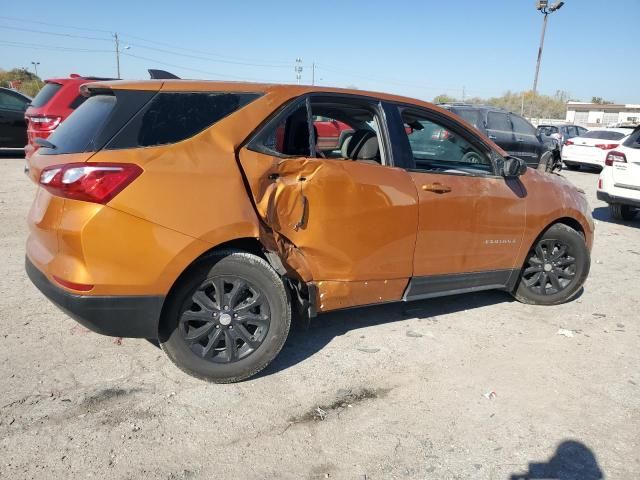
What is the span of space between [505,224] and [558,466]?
2067 millimetres

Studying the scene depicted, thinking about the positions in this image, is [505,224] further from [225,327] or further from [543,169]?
[225,327]

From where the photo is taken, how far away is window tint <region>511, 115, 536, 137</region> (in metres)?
12.9

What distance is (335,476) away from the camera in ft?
7.92

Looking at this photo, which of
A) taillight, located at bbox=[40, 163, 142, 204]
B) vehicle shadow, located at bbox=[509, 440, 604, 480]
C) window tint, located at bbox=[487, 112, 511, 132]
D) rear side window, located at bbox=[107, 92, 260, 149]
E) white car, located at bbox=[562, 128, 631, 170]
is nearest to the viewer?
vehicle shadow, located at bbox=[509, 440, 604, 480]

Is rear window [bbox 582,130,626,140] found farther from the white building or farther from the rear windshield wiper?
the white building

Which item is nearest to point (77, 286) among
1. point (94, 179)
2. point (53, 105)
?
point (94, 179)

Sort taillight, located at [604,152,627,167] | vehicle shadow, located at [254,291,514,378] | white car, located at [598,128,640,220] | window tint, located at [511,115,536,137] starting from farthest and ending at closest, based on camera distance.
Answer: window tint, located at [511,115,536,137]
taillight, located at [604,152,627,167]
white car, located at [598,128,640,220]
vehicle shadow, located at [254,291,514,378]

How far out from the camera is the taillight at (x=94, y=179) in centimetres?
259

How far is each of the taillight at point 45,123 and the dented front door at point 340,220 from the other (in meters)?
6.98

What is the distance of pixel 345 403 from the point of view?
3025 mm

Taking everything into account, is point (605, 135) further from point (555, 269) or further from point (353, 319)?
point (353, 319)

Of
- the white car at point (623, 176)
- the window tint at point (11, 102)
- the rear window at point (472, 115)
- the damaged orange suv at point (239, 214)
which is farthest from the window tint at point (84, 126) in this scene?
the window tint at point (11, 102)

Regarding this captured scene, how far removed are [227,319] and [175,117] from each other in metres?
1.20

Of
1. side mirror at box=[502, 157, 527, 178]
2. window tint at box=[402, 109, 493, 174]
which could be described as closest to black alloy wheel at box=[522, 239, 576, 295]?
side mirror at box=[502, 157, 527, 178]
